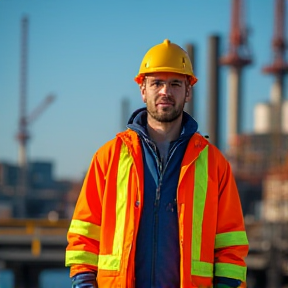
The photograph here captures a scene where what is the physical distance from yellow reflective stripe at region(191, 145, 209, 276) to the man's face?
22 centimetres

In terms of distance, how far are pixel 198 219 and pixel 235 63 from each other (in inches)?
3492

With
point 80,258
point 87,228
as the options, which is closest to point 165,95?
point 87,228

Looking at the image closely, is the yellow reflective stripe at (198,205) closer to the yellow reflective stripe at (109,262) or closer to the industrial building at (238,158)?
the yellow reflective stripe at (109,262)

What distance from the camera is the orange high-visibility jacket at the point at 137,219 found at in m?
3.16

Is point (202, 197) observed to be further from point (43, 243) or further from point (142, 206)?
point (43, 243)

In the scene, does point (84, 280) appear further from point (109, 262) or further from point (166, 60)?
point (166, 60)

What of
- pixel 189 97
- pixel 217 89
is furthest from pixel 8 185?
pixel 189 97

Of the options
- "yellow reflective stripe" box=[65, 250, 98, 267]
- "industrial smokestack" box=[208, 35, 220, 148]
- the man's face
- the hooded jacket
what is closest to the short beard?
the man's face

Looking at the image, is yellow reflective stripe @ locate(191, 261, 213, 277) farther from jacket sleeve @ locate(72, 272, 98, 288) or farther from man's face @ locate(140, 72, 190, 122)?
man's face @ locate(140, 72, 190, 122)

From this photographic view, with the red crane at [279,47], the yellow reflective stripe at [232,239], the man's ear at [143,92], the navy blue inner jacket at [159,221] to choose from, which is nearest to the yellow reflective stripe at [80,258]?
the navy blue inner jacket at [159,221]

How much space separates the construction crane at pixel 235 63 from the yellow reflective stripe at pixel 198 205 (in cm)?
8570

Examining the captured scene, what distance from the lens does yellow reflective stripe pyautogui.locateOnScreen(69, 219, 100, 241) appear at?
10.6 ft

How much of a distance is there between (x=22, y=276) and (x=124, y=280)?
22243 mm

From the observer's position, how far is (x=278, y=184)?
67375 mm
